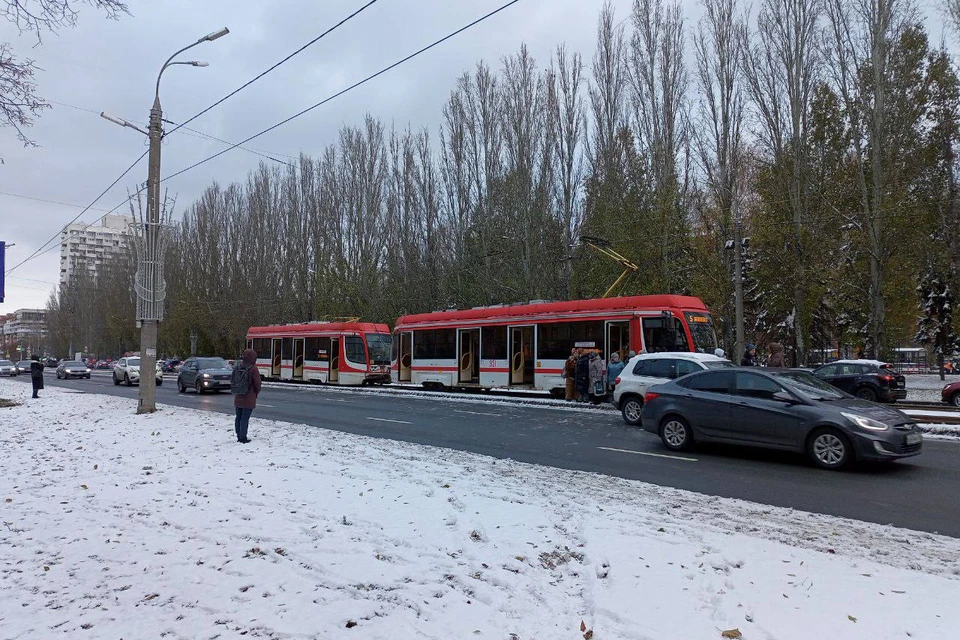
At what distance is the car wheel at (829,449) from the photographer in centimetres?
913

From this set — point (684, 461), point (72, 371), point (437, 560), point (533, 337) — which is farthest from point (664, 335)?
point (72, 371)

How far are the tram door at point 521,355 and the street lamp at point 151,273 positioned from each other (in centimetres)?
1178

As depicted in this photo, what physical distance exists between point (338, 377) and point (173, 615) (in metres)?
29.8

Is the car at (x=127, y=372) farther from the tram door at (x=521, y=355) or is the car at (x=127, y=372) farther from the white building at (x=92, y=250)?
the white building at (x=92, y=250)

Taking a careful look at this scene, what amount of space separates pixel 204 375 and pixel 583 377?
54.6ft

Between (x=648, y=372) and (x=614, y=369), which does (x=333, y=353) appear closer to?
(x=614, y=369)

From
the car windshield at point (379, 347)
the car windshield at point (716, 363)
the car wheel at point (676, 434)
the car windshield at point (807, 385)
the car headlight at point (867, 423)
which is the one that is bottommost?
the car wheel at point (676, 434)

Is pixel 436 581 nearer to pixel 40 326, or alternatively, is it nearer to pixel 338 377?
pixel 338 377

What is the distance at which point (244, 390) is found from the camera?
11.6 metres

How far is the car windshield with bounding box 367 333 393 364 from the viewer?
107 feet

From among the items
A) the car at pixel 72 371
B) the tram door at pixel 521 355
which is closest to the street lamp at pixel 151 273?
the tram door at pixel 521 355

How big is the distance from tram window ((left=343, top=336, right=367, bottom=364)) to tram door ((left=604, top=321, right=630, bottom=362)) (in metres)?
15.7

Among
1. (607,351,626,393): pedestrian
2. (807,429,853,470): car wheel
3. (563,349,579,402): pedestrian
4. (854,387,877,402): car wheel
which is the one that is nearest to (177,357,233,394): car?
(563,349,579,402): pedestrian

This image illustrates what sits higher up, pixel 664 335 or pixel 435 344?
pixel 664 335
